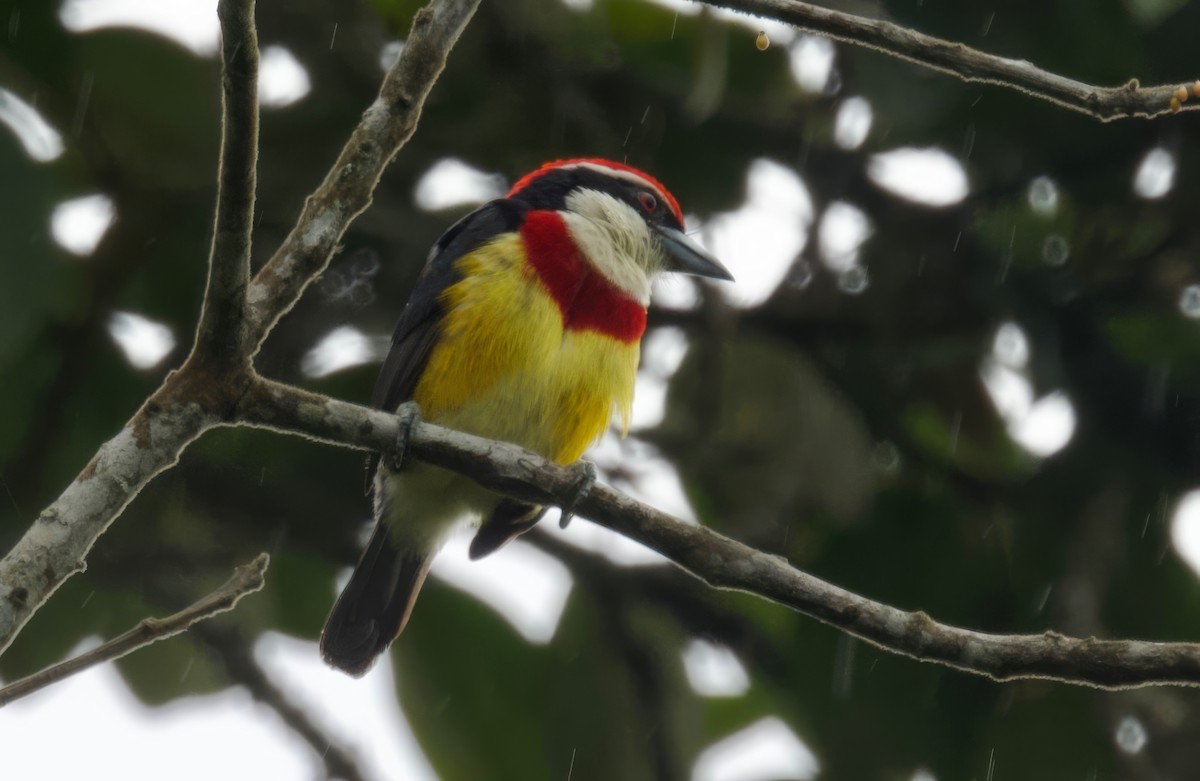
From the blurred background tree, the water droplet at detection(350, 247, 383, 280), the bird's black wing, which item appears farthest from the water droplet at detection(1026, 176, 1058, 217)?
the water droplet at detection(350, 247, 383, 280)

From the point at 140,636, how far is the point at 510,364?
1.73 metres

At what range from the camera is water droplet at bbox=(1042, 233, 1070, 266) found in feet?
15.1

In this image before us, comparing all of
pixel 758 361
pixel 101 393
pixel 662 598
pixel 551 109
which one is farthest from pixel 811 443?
pixel 101 393

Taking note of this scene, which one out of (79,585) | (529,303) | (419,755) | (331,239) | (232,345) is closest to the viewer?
(232,345)

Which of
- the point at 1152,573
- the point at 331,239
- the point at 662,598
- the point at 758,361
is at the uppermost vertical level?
the point at 758,361

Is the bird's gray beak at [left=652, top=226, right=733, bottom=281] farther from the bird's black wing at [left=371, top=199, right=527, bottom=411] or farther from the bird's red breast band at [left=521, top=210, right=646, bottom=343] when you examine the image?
the bird's black wing at [left=371, top=199, right=527, bottom=411]

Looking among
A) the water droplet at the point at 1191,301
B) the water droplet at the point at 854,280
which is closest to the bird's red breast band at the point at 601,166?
the water droplet at the point at 854,280

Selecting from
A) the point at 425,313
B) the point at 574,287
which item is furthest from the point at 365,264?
the point at 574,287

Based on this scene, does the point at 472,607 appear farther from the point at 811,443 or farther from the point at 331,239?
the point at 331,239

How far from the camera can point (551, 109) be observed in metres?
4.62

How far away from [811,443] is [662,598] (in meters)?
0.66

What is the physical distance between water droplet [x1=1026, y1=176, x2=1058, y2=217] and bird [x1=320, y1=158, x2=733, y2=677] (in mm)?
1317

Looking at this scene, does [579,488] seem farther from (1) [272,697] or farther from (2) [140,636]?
(1) [272,697]

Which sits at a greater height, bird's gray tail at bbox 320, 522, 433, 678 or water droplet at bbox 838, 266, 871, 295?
water droplet at bbox 838, 266, 871, 295
